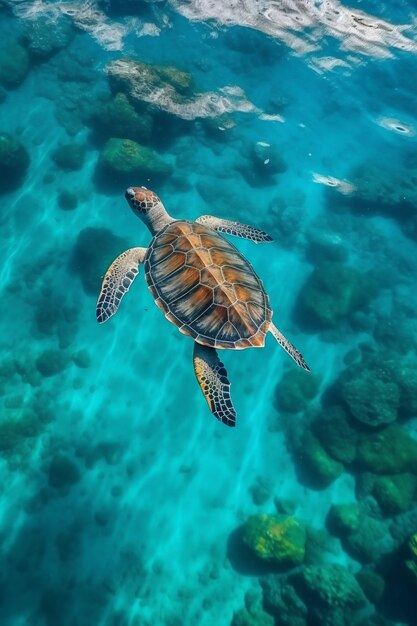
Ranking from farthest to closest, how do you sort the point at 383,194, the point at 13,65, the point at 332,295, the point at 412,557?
the point at 383,194
the point at 13,65
the point at 332,295
the point at 412,557

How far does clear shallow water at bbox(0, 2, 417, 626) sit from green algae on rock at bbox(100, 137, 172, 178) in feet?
1.20

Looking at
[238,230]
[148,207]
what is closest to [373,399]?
[238,230]

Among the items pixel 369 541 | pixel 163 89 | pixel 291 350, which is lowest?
pixel 369 541

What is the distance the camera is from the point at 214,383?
6492mm

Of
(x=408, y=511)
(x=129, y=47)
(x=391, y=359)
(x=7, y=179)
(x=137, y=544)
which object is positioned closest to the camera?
(x=137, y=544)

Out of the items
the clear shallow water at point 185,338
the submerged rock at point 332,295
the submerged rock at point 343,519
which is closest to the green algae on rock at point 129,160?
the clear shallow water at point 185,338

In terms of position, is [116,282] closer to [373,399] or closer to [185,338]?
[185,338]

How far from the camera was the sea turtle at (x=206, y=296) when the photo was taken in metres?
6.36

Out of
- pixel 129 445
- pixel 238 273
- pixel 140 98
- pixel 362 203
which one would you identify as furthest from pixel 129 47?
pixel 129 445

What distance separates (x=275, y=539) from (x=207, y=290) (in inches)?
226

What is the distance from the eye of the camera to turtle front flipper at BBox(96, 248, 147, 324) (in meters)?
7.04

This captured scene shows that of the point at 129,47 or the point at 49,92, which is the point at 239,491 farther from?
the point at 129,47

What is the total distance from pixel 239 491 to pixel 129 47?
17988 millimetres

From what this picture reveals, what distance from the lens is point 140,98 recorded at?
13.3 meters
